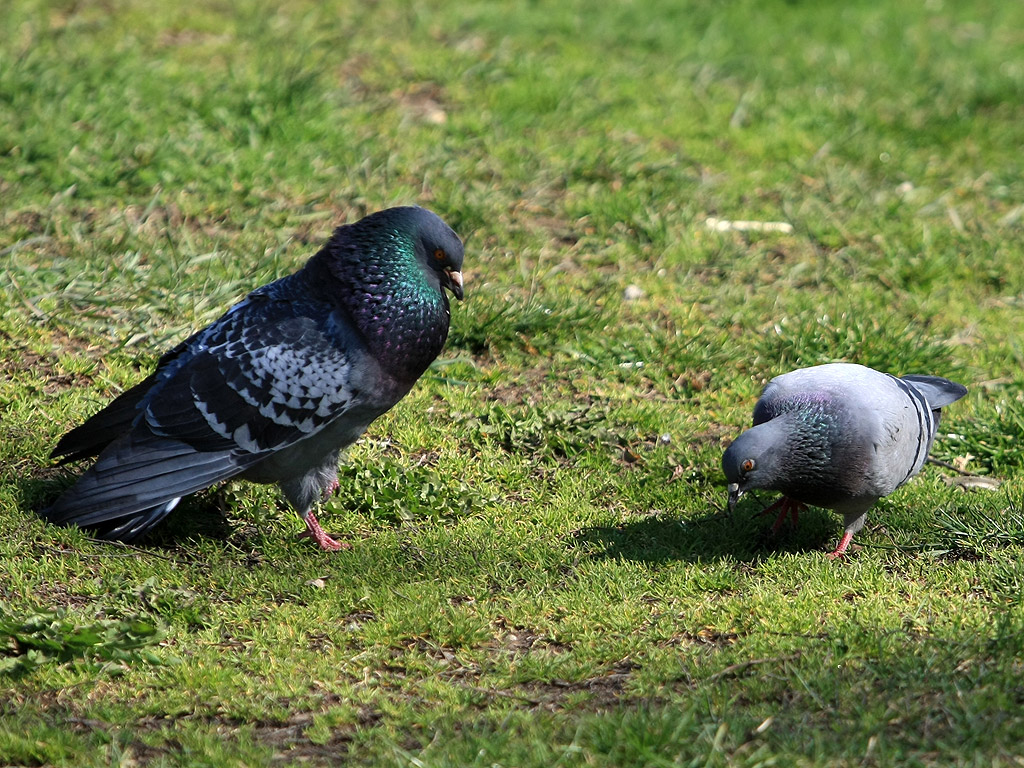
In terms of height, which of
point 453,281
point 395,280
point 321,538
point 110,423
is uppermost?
point 395,280

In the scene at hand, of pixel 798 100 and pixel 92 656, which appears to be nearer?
pixel 92 656

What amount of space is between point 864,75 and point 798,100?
784mm

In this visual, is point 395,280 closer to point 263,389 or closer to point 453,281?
point 453,281

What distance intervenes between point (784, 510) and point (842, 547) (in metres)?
0.29

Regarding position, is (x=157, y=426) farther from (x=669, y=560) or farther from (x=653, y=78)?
(x=653, y=78)

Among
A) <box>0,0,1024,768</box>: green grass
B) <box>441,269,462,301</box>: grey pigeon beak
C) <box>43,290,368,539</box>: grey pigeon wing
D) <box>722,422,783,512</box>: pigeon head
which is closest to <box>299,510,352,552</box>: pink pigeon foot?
<box>0,0,1024,768</box>: green grass

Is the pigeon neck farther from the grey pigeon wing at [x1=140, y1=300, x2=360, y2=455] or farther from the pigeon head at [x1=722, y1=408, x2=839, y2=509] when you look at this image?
the pigeon head at [x1=722, y1=408, x2=839, y2=509]

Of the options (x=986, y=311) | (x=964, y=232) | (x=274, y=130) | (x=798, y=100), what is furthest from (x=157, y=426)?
(x=798, y=100)

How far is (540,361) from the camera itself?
5691mm

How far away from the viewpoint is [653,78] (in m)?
8.23

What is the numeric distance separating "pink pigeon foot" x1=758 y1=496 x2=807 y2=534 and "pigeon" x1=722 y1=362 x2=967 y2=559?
0.48 feet

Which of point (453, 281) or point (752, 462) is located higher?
point (453, 281)

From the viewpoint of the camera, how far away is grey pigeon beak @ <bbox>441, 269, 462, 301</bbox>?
4438mm

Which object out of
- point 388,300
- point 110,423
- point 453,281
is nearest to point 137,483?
point 110,423
